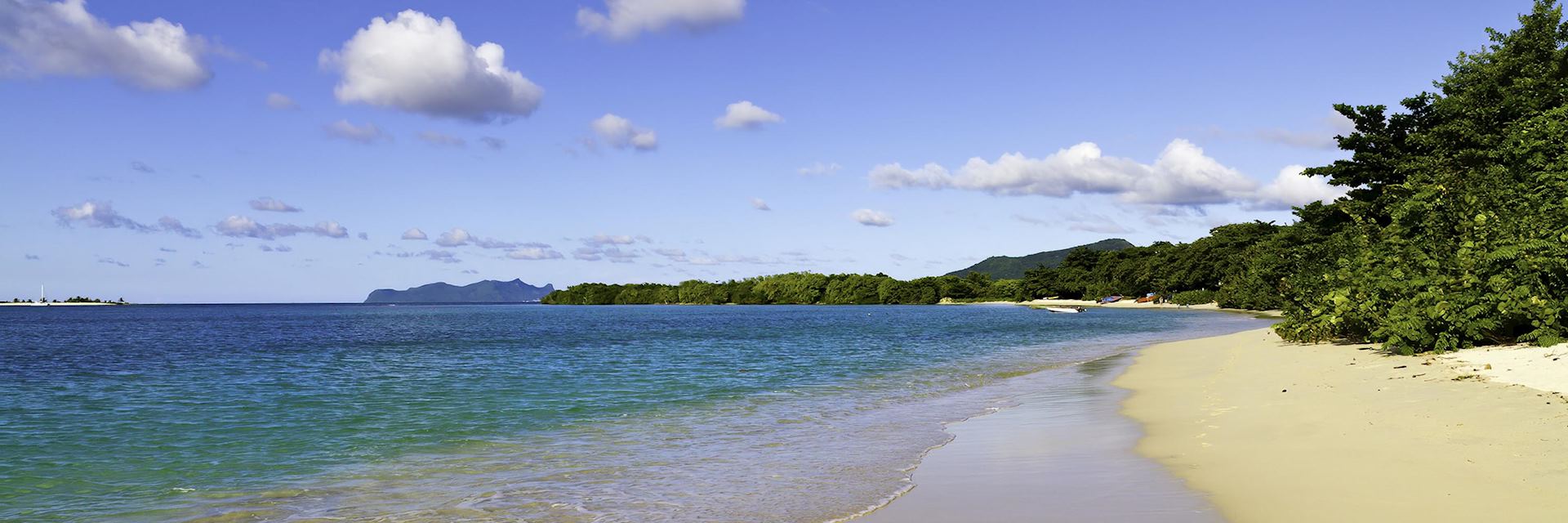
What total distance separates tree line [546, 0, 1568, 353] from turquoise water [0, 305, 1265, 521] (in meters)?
9.59

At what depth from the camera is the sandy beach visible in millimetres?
8406

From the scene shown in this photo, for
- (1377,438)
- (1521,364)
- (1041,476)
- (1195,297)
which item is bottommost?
(1041,476)

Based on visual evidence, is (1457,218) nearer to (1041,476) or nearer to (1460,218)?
Answer: (1460,218)

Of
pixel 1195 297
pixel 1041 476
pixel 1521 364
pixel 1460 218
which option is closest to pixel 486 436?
pixel 1041 476

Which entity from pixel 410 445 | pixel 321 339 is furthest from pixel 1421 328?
pixel 321 339

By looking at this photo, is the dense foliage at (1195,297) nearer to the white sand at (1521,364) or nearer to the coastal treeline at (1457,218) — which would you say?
A: the coastal treeline at (1457,218)

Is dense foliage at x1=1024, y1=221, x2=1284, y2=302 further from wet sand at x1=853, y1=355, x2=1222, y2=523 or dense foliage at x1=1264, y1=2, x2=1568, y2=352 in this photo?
wet sand at x1=853, y1=355, x2=1222, y2=523

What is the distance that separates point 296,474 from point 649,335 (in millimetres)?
57389

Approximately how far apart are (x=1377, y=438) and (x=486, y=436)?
46.5 ft

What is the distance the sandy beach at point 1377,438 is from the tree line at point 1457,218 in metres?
1.23

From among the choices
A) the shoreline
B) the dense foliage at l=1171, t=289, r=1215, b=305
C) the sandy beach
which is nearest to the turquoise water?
the shoreline

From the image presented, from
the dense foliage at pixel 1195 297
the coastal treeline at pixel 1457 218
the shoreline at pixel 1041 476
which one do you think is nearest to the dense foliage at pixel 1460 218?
the coastal treeline at pixel 1457 218

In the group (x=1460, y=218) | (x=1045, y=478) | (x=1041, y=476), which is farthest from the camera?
(x=1460, y=218)

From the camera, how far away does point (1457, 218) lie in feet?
75.3
